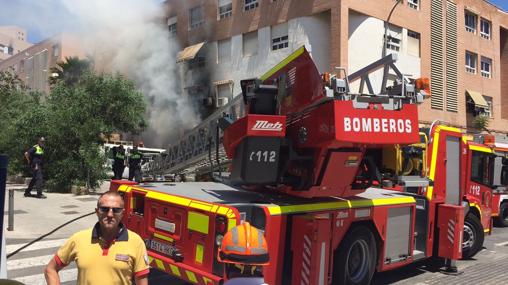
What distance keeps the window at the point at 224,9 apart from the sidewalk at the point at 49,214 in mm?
17420

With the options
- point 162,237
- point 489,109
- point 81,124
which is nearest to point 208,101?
point 81,124

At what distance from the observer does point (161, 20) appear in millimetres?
33000

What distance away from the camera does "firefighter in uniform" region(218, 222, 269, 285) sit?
2.44 m

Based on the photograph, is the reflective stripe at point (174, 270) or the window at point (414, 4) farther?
the window at point (414, 4)

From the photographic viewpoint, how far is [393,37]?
25094 millimetres

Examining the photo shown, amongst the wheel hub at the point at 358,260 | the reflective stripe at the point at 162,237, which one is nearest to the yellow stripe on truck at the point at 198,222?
the reflective stripe at the point at 162,237

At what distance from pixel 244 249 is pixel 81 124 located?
13513mm

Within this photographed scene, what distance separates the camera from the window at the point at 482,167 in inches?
338

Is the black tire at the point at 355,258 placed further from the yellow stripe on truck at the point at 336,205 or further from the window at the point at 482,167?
the window at the point at 482,167

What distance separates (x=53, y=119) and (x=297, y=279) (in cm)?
1254

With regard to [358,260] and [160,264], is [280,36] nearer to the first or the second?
[358,260]

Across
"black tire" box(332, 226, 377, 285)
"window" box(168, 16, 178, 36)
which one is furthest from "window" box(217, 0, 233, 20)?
"black tire" box(332, 226, 377, 285)

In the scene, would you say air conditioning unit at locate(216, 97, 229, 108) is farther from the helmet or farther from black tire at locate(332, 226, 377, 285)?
the helmet

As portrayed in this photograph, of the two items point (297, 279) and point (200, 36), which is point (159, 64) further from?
point (297, 279)
